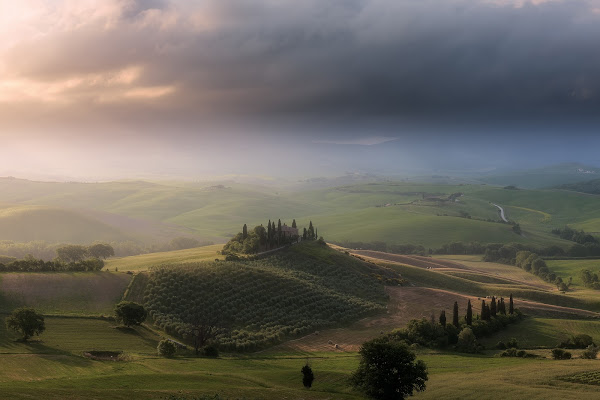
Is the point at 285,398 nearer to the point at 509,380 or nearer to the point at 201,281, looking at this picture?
the point at 509,380

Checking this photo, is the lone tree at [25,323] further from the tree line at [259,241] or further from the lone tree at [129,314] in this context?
the tree line at [259,241]

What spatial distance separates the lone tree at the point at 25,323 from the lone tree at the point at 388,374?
44.4 metres

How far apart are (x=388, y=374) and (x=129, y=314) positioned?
44010mm

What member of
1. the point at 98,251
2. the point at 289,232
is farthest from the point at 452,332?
the point at 98,251

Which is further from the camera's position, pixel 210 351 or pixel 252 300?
pixel 252 300

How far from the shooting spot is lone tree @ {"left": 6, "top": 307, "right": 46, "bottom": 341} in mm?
59312

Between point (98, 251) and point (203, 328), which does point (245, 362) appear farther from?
point (98, 251)

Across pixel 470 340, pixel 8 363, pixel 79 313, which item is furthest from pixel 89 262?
pixel 470 340

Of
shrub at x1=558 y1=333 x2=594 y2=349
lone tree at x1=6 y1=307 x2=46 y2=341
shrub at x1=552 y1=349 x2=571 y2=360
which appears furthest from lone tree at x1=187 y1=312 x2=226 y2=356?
shrub at x1=558 y1=333 x2=594 y2=349

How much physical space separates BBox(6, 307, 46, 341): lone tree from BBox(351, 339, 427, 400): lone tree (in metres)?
44.4

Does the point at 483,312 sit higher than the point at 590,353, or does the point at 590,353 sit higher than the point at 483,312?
the point at 483,312

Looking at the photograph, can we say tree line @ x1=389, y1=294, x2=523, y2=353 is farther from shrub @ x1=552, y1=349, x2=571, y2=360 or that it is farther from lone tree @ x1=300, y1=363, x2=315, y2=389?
lone tree @ x1=300, y1=363, x2=315, y2=389

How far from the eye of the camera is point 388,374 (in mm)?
45875

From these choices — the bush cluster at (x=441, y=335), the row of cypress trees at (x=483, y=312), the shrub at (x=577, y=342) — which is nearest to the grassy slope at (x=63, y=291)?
the bush cluster at (x=441, y=335)
